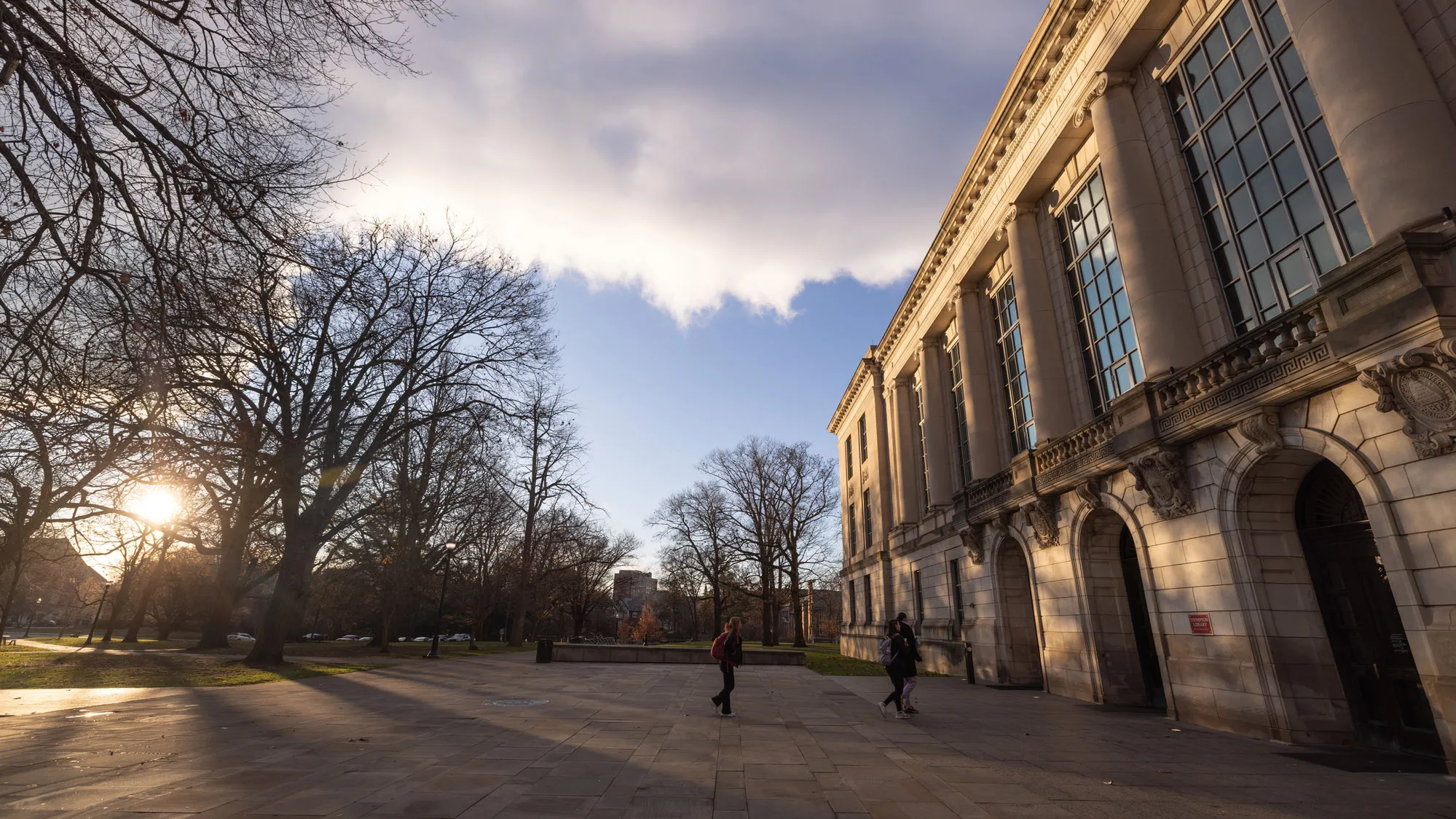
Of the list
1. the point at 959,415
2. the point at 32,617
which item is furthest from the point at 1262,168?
the point at 32,617

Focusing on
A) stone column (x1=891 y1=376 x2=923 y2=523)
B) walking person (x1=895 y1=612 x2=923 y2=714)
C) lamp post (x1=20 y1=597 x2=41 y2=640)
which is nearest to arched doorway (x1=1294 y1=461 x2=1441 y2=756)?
walking person (x1=895 y1=612 x2=923 y2=714)

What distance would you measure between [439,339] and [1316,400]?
2331 centimetres

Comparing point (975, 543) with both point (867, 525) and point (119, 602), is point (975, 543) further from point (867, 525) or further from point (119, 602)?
point (119, 602)

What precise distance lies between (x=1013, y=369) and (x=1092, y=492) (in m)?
7.95

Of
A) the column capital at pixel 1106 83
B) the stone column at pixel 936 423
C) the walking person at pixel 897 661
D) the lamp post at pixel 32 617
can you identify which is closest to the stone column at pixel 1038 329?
the column capital at pixel 1106 83

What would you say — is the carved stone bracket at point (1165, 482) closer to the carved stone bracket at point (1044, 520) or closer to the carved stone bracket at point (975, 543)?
the carved stone bracket at point (1044, 520)

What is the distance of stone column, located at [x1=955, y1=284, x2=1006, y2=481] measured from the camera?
843 inches

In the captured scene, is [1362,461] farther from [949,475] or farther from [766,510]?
[766,510]

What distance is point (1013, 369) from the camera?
2091 centimetres

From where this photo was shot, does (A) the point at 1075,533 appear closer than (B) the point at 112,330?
No

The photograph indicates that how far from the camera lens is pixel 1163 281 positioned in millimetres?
12445

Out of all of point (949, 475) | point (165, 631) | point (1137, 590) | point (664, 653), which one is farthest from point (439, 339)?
point (165, 631)

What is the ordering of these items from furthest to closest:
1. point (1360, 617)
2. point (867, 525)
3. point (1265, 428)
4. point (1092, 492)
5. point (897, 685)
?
point (867, 525)
point (1092, 492)
point (897, 685)
point (1265, 428)
point (1360, 617)

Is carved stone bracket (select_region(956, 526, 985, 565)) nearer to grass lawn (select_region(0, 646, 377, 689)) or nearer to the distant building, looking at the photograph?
grass lawn (select_region(0, 646, 377, 689))
